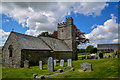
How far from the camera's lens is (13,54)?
14.9 meters

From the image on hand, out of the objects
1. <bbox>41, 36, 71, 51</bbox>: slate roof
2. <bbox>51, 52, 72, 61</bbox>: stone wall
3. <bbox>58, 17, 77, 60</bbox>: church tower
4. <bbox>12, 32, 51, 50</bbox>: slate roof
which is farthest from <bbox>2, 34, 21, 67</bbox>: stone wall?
<bbox>58, 17, 77, 60</bbox>: church tower

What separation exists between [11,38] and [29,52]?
3398 mm

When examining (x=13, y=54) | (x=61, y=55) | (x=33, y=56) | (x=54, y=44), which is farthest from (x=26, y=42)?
(x=61, y=55)

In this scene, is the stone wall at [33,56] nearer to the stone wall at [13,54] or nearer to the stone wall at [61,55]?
the stone wall at [13,54]

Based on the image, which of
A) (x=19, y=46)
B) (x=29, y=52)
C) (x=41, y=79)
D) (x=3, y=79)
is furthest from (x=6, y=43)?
(x=41, y=79)

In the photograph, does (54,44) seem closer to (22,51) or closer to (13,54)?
(22,51)

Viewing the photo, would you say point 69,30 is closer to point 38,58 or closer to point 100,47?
point 38,58

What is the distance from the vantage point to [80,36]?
1419 inches

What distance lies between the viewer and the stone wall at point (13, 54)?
14.3 m

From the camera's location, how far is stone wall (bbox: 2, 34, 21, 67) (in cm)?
1432

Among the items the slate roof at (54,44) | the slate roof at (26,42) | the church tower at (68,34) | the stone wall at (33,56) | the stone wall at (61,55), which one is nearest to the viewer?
the stone wall at (33,56)

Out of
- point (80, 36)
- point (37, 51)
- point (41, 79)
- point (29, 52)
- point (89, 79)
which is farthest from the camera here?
point (80, 36)

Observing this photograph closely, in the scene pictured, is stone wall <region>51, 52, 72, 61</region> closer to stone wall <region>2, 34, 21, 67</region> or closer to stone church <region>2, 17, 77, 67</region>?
stone church <region>2, 17, 77, 67</region>

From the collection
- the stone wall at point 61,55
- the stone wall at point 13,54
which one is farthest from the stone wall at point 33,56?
the stone wall at point 61,55
